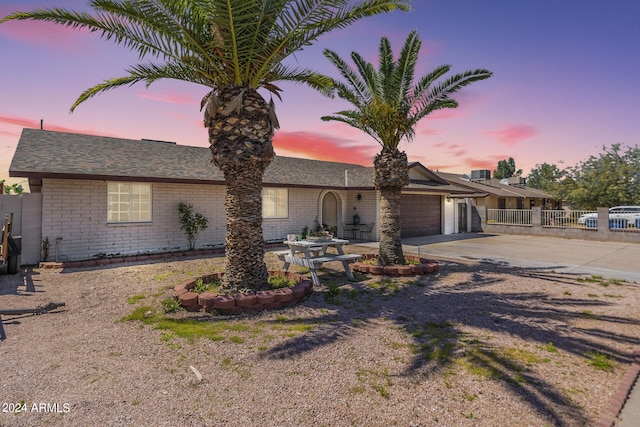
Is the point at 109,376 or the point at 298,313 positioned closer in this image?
the point at 109,376

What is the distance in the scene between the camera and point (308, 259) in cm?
774

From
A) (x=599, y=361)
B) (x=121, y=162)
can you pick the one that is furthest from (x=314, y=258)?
(x=121, y=162)

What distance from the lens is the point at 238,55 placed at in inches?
240

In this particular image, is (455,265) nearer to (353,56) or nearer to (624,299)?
(624,299)

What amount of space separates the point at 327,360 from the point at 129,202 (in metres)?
11.0

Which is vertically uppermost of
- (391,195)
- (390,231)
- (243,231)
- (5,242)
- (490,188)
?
(490,188)

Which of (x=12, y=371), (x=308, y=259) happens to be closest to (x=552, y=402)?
(x=308, y=259)

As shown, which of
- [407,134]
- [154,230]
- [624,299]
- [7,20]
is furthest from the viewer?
[154,230]

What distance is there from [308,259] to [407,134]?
536cm

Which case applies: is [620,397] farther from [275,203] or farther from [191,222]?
[275,203]

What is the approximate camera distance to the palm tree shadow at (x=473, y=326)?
356cm

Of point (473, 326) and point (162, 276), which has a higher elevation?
point (162, 276)

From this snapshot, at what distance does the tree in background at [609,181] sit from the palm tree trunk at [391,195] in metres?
26.2

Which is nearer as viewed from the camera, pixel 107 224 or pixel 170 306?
pixel 170 306
